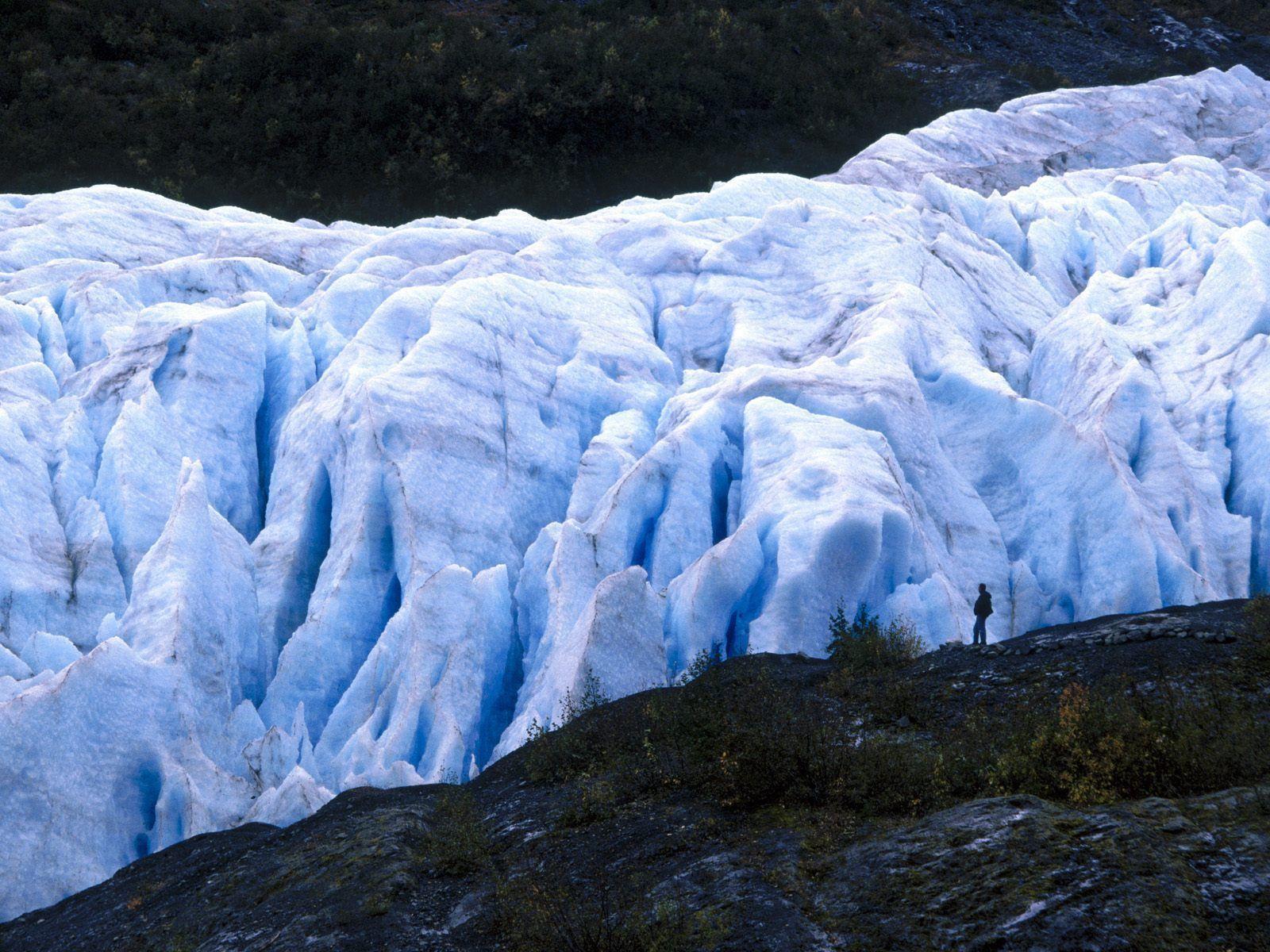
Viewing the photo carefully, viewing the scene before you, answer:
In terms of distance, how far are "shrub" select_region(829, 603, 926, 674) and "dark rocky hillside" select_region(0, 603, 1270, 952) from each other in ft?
0.51

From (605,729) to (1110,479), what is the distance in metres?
9.66

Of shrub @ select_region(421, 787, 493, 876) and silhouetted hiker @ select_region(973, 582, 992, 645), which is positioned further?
silhouetted hiker @ select_region(973, 582, 992, 645)

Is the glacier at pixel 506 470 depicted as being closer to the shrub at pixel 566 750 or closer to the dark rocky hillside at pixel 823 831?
the shrub at pixel 566 750

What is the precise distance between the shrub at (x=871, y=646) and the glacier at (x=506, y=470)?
956mm

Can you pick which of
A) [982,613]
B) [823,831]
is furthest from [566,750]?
[982,613]

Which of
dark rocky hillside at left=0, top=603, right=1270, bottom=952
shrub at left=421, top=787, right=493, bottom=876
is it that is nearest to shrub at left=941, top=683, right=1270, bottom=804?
dark rocky hillside at left=0, top=603, right=1270, bottom=952

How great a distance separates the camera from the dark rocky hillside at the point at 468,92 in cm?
4131

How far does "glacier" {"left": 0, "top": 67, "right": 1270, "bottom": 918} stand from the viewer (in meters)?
13.5

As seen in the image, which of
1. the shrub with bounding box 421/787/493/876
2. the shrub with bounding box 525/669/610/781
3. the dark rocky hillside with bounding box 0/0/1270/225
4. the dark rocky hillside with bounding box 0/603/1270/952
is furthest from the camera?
the dark rocky hillside with bounding box 0/0/1270/225

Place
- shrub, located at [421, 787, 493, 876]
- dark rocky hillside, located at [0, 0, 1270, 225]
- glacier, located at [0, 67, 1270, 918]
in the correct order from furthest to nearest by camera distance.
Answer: dark rocky hillside, located at [0, 0, 1270, 225] < glacier, located at [0, 67, 1270, 918] < shrub, located at [421, 787, 493, 876]

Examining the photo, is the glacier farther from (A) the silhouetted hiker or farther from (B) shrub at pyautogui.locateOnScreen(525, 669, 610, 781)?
(B) shrub at pyautogui.locateOnScreen(525, 669, 610, 781)

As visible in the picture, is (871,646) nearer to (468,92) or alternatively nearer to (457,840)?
(457,840)

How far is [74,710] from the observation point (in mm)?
12578

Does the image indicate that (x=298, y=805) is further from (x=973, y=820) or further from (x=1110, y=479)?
(x=1110, y=479)
